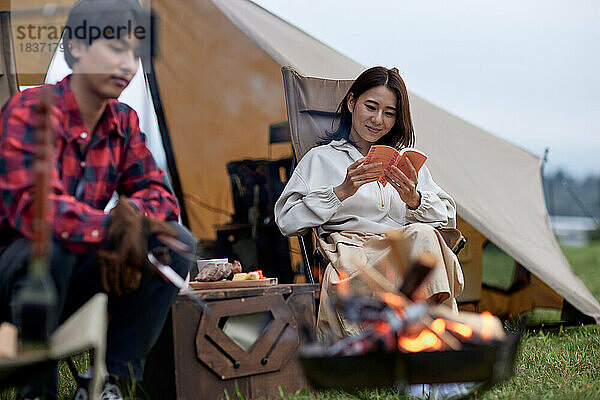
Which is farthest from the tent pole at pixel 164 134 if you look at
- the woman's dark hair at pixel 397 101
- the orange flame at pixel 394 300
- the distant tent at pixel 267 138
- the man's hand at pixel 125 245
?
the orange flame at pixel 394 300

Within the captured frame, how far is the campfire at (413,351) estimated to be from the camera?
3.74 feet

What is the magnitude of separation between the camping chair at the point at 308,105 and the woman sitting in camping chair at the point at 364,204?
9 cm

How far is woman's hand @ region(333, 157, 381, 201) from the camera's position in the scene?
1751mm

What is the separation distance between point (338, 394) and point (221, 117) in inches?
89.9

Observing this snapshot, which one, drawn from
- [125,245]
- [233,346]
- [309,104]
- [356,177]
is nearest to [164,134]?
[309,104]

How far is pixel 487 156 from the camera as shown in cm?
311

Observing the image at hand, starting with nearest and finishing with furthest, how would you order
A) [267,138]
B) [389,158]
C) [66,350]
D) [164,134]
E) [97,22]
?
1. [66,350]
2. [97,22]
3. [389,158]
4. [267,138]
5. [164,134]

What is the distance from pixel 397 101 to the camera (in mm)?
2031

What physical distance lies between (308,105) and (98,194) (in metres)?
1.05

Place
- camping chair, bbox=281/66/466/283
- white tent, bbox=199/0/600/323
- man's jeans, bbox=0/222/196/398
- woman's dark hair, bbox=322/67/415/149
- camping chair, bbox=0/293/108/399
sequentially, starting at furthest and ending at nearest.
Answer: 1. white tent, bbox=199/0/600/323
2. camping chair, bbox=281/66/466/283
3. woman's dark hair, bbox=322/67/415/149
4. man's jeans, bbox=0/222/196/398
5. camping chair, bbox=0/293/108/399

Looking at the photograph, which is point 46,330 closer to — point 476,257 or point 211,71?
point 476,257

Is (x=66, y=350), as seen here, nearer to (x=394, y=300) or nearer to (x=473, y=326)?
(x=394, y=300)

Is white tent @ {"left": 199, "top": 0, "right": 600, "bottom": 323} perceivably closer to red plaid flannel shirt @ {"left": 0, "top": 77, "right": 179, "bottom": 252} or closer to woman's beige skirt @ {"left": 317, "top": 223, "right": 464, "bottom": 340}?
woman's beige skirt @ {"left": 317, "top": 223, "right": 464, "bottom": 340}

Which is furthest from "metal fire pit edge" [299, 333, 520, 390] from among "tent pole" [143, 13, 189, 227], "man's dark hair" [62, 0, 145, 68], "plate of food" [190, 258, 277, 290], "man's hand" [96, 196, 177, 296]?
"tent pole" [143, 13, 189, 227]
